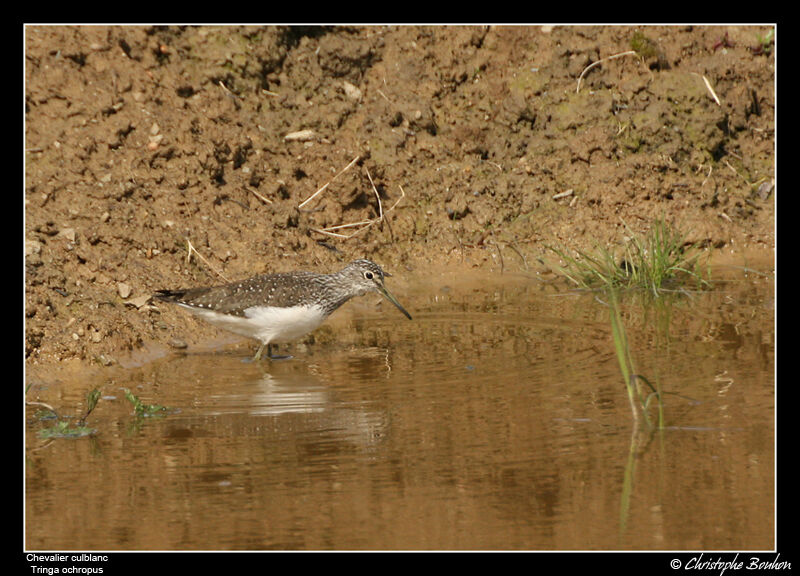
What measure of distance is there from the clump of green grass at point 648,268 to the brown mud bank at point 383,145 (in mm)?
435

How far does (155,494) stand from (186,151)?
666 cm

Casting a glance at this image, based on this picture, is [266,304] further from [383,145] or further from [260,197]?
[383,145]

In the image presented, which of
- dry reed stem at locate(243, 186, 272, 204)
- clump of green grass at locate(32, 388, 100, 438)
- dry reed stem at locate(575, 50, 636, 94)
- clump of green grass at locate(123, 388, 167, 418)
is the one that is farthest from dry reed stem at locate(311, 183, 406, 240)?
clump of green grass at locate(32, 388, 100, 438)

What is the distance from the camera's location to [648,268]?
11.3 m

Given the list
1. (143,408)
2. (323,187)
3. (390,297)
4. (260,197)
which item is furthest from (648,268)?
(143,408)

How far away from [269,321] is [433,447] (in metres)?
3.15

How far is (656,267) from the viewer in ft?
36.7

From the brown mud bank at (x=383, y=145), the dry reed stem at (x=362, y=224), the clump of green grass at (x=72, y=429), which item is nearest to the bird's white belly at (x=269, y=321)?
the brown mud bank at (x=383, y=145)

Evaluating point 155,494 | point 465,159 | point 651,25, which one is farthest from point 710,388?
point 651,25

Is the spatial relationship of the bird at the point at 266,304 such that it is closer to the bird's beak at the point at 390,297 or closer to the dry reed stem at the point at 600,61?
the bird's beak at the point at 390,297

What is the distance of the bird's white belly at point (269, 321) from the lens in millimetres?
9719

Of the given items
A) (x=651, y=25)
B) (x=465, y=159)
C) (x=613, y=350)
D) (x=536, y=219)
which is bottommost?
(x=613, y=350)

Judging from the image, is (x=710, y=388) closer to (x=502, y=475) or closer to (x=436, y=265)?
(x=502, y=475)

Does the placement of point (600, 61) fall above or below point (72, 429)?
above
